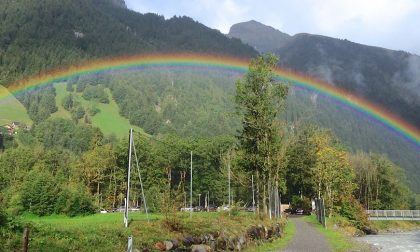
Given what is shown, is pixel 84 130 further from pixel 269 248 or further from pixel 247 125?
pixel 269 248

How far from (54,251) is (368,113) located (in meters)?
94.1

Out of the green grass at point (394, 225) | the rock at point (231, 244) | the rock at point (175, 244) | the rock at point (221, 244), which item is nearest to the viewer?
the rock at point (175, 244)

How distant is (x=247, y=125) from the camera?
42.1 m

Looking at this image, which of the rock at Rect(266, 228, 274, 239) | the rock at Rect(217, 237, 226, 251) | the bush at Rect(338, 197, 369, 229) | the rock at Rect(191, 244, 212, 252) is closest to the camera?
the rock at Rect(191, 244, 212, 252)

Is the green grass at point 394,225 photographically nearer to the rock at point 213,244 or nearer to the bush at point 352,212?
the bush at point 352,212

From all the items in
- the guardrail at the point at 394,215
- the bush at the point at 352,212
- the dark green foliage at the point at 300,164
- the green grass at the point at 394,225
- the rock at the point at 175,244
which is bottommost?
the green grass at the point at 394,225

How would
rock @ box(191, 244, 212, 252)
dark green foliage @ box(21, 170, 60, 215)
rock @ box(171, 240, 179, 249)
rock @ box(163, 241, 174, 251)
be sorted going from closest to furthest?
rock @ box(163, 241, 174, 251) < rock @ box(171, 240, 179, 249) < rock @ box(191, 244, 212, 252) < dark green foliage @ box(21, 170, 60, 215)

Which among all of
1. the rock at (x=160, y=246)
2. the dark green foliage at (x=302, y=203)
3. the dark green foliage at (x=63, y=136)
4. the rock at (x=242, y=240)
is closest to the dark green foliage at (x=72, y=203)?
the dark green foliage at (x=302, y=203)

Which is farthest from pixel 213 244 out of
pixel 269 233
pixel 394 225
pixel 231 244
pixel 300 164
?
pixel 300 164

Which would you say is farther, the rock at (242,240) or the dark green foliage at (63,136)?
the dark green foliage at (63,136)

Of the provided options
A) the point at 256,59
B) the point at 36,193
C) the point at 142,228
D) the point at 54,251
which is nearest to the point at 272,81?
the point at 256,59

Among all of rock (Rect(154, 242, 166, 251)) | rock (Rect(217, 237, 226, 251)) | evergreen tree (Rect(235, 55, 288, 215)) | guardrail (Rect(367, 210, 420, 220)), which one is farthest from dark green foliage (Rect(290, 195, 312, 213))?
rock (Rect(154, 242, 166, 251))

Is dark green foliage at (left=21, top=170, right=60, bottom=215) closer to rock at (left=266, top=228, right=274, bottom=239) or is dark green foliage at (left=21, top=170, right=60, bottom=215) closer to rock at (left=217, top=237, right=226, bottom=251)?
rock at (left=266, top=228, right=274, bottom=239)

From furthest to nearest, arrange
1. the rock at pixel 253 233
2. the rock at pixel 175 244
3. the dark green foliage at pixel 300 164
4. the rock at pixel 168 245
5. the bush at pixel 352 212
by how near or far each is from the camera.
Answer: the dark green foliage at pixel 300 164 → the bush at pixel 352 212 → the rock at pixel 253 233 → the rock at pixel 175 244 → the rock at pixel 168 245
